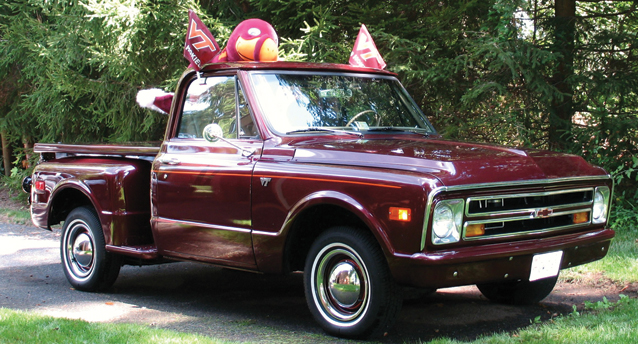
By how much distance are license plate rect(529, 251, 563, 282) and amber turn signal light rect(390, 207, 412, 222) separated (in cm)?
93

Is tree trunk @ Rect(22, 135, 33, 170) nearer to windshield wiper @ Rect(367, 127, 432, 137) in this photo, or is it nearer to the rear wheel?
windshield wiper @ Rect(367, 127, 432, 137)

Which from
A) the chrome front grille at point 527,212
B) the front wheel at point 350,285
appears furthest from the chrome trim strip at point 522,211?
the front wheel at point 350,285

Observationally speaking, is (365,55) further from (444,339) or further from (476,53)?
(444,339)

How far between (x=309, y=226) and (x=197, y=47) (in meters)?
1.98

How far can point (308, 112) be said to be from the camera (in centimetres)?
545

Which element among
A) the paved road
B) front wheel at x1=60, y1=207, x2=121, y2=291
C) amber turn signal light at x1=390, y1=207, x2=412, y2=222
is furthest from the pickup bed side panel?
amber turn signal light at x1=390, y1=207, x2=412, y2=222

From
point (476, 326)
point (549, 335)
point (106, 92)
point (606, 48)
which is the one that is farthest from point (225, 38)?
point (549, 335)

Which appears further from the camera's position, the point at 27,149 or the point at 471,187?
the point at 27,149

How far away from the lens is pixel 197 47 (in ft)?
19.9

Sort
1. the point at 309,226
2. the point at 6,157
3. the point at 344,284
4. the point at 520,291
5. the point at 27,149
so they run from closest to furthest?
the point at 344,284 → the point at 309,226 → the point at 520,291 → the point at 27,149 → the point at 6,157

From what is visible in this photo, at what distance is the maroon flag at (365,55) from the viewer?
254 inches

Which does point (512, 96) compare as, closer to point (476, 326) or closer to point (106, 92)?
point (476, 326)

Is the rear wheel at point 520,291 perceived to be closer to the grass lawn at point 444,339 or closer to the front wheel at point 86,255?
the grass lawn at point 444,339

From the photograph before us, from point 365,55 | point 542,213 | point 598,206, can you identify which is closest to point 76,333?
point 542,213
